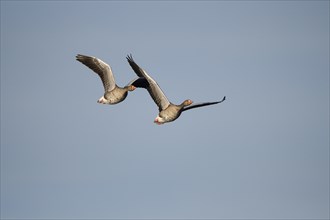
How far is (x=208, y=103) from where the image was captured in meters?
53.6

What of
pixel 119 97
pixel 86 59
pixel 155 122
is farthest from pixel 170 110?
pixel 86 59

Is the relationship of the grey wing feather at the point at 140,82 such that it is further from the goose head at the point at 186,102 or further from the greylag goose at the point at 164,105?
the goose head at the point at 186,102

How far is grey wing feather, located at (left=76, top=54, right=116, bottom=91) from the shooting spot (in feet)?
186

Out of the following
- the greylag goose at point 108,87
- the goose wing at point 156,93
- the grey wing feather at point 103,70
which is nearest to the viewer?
the goose wing at point 156,93

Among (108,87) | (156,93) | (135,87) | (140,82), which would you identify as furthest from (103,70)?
(156,93)

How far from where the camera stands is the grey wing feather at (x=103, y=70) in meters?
56.7

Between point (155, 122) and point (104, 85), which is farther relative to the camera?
point (104, 85)

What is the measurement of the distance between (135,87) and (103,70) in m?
3.05

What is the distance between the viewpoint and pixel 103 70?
57.0 meters

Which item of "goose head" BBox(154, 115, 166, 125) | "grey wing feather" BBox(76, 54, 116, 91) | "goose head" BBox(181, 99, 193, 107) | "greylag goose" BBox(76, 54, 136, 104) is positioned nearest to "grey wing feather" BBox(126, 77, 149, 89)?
"greylag goose" BBox(76, 54, 136, 104)

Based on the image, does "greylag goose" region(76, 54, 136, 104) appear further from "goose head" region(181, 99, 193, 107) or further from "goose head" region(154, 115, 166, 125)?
"goose head" region(181, 99, 193, 107)

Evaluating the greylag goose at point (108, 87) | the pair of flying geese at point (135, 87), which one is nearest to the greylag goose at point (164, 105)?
the pair of flying geese at point (135, 87)

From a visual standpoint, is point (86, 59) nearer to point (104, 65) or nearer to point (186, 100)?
point (104, 65)

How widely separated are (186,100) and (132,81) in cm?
432
